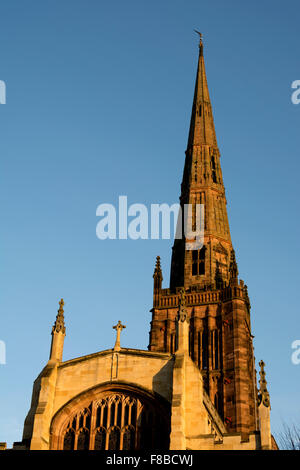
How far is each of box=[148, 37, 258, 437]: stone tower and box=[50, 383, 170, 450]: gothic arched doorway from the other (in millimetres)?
21517

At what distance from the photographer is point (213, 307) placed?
63.5 metres

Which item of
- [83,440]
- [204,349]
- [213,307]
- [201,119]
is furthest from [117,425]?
[201,119]

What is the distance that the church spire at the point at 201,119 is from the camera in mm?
79500

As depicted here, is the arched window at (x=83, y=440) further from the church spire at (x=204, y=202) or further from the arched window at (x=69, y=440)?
the church spire at (x=204, y=202)

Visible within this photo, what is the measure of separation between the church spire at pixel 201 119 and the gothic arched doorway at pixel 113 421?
155ft

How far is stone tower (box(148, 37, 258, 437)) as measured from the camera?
57625 millimetres

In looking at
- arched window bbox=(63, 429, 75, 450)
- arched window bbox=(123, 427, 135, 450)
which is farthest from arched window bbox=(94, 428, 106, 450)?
arched window bbox=(63, 429, 75, 450)

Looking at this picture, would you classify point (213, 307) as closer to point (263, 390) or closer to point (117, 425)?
point (263, 390)

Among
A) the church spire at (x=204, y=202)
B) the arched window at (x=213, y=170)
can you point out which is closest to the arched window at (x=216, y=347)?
the church spire at (x=204, y=202)

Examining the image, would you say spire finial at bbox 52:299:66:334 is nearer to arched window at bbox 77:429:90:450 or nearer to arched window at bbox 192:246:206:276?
arched window at bbox 77:429:90:450

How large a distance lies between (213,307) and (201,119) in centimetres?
2683

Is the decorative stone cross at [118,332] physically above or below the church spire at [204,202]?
below
